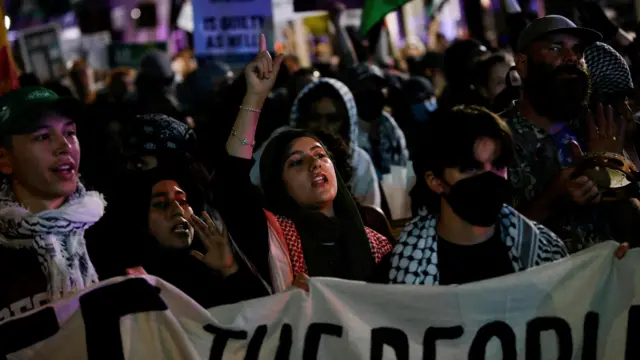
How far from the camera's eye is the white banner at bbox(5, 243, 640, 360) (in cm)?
419

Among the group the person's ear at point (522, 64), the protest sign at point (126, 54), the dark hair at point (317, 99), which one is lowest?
the protest sign at point (126, 54)

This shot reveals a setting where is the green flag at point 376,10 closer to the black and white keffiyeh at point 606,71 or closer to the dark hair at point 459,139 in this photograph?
the black and white keffiyeh at point 606,71

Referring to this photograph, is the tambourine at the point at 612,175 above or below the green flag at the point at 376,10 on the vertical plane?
below

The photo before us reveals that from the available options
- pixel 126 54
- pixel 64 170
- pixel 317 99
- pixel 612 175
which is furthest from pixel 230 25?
pixel 126 54

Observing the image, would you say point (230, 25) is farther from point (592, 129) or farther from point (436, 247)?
point (436, 247)

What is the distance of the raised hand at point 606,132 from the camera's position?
4793 millimetres

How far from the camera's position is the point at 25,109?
174 inches

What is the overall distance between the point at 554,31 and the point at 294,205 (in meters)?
1.42

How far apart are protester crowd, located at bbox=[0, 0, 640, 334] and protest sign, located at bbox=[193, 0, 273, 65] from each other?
443 centimetres

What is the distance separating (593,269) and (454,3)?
13.4 metres

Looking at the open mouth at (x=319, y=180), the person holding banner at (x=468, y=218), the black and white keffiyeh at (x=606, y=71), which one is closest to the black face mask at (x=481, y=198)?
the person holding banner at (x=468, y=218)

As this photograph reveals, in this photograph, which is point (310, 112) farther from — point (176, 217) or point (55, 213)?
point (55, 213)

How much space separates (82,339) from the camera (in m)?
4.22

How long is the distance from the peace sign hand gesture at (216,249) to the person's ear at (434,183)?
0.82 metres
